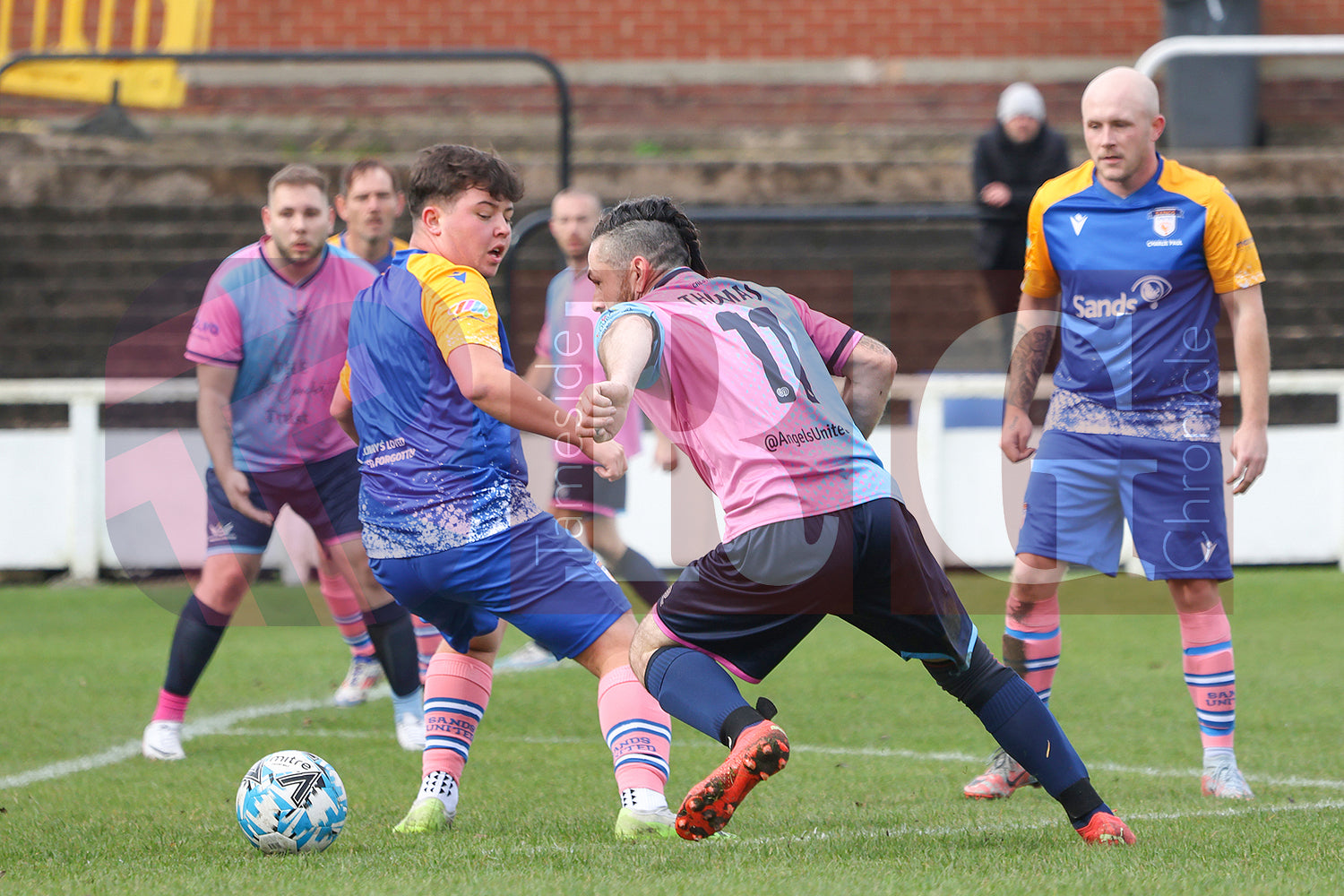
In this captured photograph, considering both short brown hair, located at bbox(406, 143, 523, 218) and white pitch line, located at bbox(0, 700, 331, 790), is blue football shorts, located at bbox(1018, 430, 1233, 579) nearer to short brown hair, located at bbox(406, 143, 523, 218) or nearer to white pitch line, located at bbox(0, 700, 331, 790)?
short brown hair, located at bbox(406, 143, 523, 218)

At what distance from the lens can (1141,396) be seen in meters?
4.85

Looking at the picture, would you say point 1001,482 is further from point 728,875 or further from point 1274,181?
point 728,875

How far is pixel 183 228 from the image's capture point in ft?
41.3

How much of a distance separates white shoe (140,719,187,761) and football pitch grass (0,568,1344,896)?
0.06 meters

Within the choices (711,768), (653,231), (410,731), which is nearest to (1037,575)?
(711,768)

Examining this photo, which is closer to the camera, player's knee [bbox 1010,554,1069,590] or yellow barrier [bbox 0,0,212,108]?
player's knee [bbox 1010,554,1069,590]

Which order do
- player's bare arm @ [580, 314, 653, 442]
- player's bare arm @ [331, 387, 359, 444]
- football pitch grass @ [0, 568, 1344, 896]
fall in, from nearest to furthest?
player's bare arm @ [580, 314, 653, 442] → football pitch grass @ [0, 568, 1344, 896] → player's bare arm @ [331, 387, 359, 444]

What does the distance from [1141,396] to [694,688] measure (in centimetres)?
206

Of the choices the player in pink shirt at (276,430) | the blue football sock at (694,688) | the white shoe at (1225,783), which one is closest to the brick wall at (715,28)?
the player in pink shirt at (276,430)

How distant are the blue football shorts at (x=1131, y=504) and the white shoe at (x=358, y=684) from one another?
3.18 meters

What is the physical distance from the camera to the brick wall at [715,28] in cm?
1553

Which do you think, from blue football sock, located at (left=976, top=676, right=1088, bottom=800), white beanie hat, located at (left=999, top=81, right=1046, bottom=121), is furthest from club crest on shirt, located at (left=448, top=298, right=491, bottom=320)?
white beanie hat, located at (left=999, top=81, right=1046, bottom=121)

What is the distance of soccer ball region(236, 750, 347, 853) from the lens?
3.91 meters

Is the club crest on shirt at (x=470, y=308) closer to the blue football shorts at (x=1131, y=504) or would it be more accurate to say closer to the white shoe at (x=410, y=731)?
the blue football shorts at (x=1131, y=504)
